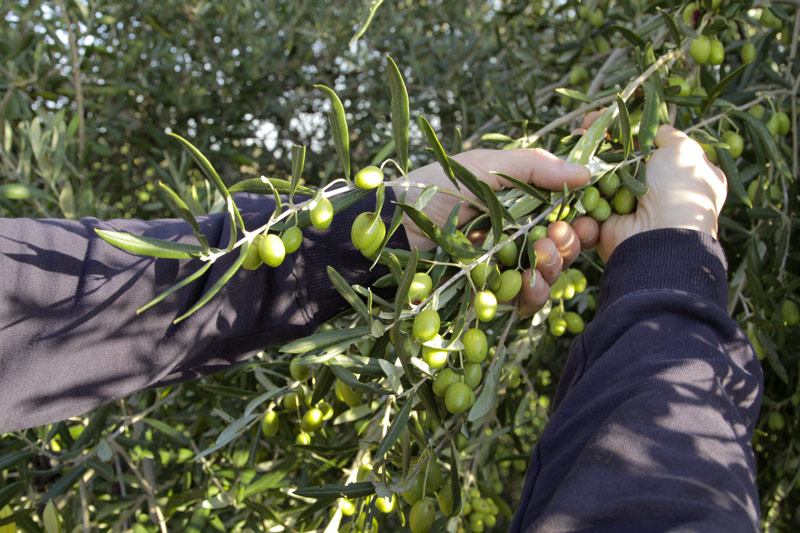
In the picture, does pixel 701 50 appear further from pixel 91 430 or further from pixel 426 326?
pixel 91 430

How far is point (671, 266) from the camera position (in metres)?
1.01

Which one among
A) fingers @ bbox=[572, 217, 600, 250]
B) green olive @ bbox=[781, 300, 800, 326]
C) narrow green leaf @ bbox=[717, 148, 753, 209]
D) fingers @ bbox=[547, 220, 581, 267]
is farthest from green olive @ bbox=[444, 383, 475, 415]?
green olive @ bbox=[781, 300, 800, 326]

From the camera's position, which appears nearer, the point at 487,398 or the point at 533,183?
the point at 487,398

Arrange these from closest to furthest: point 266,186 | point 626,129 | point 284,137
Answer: point 266,186 → point 626,129 → point 284,137

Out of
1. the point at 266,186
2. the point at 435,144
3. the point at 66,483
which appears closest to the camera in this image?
the point at 435,144

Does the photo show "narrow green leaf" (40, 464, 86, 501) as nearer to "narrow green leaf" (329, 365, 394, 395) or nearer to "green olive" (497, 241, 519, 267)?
"narrow green leaf" (329, 365, 394, 395)

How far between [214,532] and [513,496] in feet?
5.91

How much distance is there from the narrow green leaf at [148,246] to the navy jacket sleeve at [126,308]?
0.29 meters

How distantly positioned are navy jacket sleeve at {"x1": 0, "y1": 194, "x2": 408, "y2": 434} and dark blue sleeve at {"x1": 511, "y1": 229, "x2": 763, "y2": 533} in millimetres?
424

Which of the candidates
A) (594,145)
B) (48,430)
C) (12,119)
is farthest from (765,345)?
(12,119)

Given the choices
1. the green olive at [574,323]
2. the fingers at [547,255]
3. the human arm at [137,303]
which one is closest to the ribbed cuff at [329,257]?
the human arm at [137,303]

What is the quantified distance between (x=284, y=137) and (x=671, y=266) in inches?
93.8

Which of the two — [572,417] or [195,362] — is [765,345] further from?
[195,362]

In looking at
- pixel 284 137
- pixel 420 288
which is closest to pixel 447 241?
pixel 420 288
